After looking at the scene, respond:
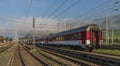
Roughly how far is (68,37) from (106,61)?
62.7 ft

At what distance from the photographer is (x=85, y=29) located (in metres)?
30.1

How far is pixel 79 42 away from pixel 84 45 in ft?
4.74

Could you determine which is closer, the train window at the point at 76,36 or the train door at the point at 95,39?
the train door at the point at 95,39

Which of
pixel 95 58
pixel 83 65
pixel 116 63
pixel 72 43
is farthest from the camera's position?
pixel 72 43

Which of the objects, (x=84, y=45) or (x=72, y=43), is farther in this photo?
(x=72, y=43)

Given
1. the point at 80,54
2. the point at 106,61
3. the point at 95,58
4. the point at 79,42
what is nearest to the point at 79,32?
the point at 79,42

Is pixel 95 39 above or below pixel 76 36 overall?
below

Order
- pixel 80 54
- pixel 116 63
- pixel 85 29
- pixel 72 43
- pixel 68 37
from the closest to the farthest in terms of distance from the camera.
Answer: pixel 116 63, pixel 80 54, pixel 85 29, pixel 72 43, pixel 68 37

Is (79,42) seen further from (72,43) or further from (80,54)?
(80,54)

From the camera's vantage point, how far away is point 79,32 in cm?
3161

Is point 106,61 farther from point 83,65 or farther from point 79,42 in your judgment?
point 79,42

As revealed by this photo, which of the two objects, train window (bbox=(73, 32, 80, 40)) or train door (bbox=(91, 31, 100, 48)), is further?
train window (bbox=(73, 32, 80, 40))

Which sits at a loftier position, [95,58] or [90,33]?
[90,33]

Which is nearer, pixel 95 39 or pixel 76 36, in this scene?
pixel 95 39
